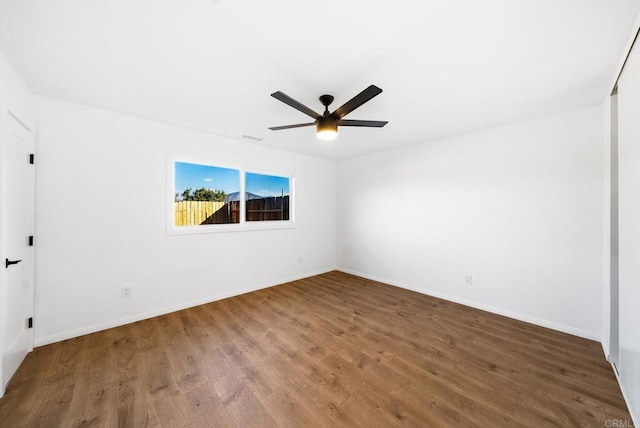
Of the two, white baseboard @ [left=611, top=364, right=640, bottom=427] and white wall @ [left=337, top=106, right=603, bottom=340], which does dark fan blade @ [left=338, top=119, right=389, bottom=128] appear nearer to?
white wall @ [left=337, top=106, right=603, bottom=340]

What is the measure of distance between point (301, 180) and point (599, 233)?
4.13 metres

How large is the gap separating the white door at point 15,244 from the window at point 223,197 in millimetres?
1191

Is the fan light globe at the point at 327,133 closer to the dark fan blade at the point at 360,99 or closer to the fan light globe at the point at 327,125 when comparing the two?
the fan light globe at the point at 327,125

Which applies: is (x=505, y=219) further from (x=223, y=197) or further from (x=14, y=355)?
(x=14, y=355)

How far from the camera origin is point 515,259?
3.00 meters

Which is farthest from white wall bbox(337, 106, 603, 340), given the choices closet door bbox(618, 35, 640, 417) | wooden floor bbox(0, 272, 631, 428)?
closet door bbox(618, 35, 640, 417)

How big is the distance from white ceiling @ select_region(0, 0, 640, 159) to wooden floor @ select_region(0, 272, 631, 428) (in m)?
2.53

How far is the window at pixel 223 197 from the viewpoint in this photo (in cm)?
329

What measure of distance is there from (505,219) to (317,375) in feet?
9.90

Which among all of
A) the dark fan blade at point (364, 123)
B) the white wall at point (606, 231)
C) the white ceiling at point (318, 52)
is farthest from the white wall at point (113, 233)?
the white wall at point (606, 231)

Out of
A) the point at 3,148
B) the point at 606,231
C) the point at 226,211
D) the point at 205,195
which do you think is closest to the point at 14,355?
the point at 3,148

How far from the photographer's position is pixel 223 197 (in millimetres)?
3768

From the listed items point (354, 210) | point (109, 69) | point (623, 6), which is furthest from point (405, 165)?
point (109, 69)

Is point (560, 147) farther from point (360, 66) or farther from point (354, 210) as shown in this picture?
point (354, 210)
